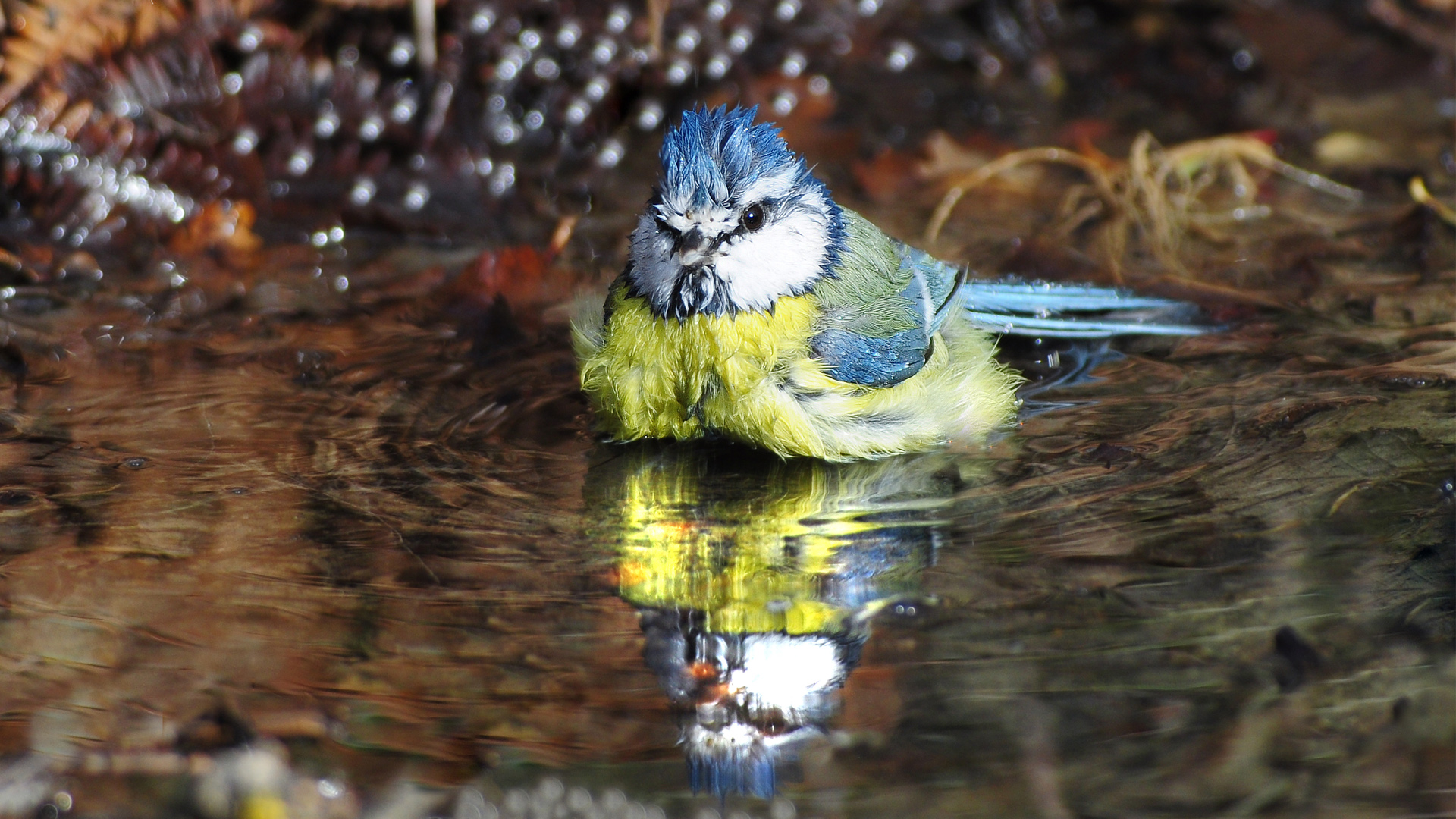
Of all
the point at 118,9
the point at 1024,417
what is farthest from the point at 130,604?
the point at 118,9

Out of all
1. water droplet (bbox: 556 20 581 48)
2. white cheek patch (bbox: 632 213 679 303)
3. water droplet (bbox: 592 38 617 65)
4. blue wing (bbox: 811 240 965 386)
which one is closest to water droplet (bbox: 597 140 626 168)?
water droplet (bbox: 592 38 617 65)

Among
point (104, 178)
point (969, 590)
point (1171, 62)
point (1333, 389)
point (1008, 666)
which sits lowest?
point (1008, 666)

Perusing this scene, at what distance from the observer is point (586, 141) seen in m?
5.53

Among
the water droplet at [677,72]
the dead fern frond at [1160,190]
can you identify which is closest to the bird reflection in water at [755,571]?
the dead fern frond at [1160,190]

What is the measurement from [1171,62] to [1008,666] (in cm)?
480

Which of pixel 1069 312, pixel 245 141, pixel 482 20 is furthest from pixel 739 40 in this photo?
pixel 1069 312

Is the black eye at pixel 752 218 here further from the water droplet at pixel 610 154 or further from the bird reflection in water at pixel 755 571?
the water droplet at pixel 610 154

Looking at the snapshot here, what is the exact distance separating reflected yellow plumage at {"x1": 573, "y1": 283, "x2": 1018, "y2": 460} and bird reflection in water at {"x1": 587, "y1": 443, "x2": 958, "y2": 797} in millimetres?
89

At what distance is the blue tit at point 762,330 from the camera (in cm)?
323

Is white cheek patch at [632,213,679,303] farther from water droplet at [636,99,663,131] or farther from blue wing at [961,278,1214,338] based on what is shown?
water droplet at [636,99,663,131]

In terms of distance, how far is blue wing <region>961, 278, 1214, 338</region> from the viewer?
3932 mm

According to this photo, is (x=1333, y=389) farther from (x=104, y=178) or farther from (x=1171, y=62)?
(x=104, y=178)

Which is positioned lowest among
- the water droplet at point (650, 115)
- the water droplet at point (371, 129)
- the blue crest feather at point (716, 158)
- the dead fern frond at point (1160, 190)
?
the blue crest feather at point (716, 158)

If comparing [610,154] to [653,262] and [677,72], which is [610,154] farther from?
[653,262]
